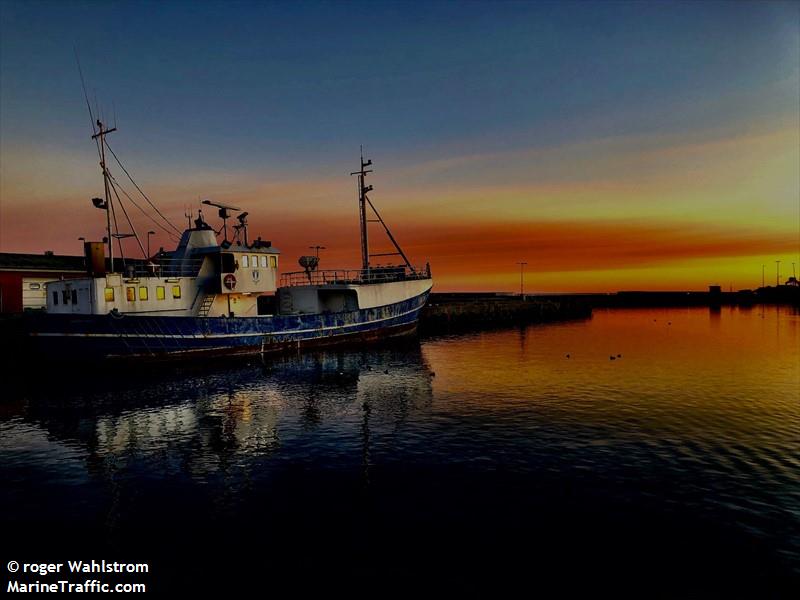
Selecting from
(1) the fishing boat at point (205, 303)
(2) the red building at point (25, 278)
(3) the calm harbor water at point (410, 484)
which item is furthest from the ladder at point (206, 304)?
(2) the red building at point (25, 278)

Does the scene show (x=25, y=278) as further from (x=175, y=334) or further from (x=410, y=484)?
(x=410, y=484)

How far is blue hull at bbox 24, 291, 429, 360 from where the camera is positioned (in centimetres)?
3177

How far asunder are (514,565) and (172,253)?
1566 inches

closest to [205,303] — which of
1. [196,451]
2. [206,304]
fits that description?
[206,304]

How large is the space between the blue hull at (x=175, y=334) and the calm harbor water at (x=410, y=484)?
10.9 feet

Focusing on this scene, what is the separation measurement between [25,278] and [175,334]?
26.4 m

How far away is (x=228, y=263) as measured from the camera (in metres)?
39.7

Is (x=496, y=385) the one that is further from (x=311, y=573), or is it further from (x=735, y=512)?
(x=311, y=573)

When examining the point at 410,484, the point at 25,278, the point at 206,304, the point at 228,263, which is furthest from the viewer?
the point at 25,278

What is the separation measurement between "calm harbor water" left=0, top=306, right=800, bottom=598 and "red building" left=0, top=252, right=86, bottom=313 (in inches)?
962

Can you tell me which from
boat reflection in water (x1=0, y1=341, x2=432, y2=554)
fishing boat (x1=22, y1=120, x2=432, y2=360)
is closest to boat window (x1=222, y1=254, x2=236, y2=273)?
fishing boat (x1=22, y1=120, x2=432, y2=360)

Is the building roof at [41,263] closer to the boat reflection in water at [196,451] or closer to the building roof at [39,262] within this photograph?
the building roof at [39,262]

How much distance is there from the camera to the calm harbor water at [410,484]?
10117 millimetres

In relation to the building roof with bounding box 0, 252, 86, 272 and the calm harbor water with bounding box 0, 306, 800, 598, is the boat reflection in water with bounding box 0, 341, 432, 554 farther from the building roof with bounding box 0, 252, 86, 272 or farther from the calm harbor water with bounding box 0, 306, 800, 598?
the building roof with bounding box 0, 252, 86, 272
